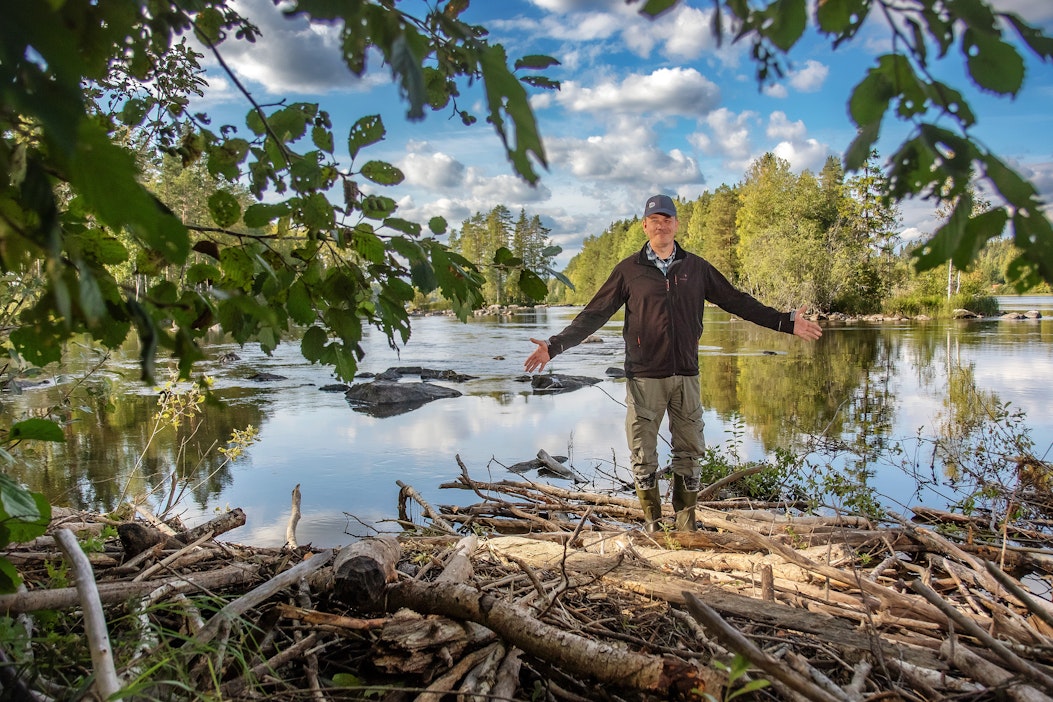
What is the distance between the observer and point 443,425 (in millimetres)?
12164

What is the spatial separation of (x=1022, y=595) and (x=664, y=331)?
108 inches

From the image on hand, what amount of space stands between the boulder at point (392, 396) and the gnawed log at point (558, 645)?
443 inches

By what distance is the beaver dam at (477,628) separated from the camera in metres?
1.95

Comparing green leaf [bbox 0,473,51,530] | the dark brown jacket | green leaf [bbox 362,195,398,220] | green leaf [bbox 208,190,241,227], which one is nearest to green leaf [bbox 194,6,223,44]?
green leaf [bbox 208,190,241,227]

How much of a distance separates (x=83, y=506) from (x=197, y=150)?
6.73 m

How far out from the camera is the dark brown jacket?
490 cm

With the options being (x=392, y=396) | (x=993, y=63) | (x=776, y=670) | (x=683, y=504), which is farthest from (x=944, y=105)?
(x=392, y=396)

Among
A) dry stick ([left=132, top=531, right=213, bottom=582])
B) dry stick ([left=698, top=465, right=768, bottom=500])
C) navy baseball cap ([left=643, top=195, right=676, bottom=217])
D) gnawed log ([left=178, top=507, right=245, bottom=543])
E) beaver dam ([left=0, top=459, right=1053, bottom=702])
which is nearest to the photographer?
beaver dam ([left=0, top=459, right=1053, bottom=702])

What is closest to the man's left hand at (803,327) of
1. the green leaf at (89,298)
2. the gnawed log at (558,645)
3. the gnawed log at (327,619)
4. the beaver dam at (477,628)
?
the beaver dam at (477,628)

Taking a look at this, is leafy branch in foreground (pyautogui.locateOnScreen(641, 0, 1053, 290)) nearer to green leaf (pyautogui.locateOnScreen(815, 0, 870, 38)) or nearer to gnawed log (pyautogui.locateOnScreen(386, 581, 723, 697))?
green leaf (pyautogui.locateOnScreen(815, 0, 870, 38))

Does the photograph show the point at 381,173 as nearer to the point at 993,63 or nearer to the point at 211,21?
the point at 211,21

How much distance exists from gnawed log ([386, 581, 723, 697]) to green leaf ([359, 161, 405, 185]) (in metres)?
1.34

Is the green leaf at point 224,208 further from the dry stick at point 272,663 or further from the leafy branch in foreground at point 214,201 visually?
the dry stick at point 272,663

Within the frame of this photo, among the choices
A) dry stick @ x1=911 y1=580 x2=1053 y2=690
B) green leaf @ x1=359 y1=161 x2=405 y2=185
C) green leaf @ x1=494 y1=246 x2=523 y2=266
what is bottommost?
dry stick @ x1=911 y1=580 x2=1053 y2=690
